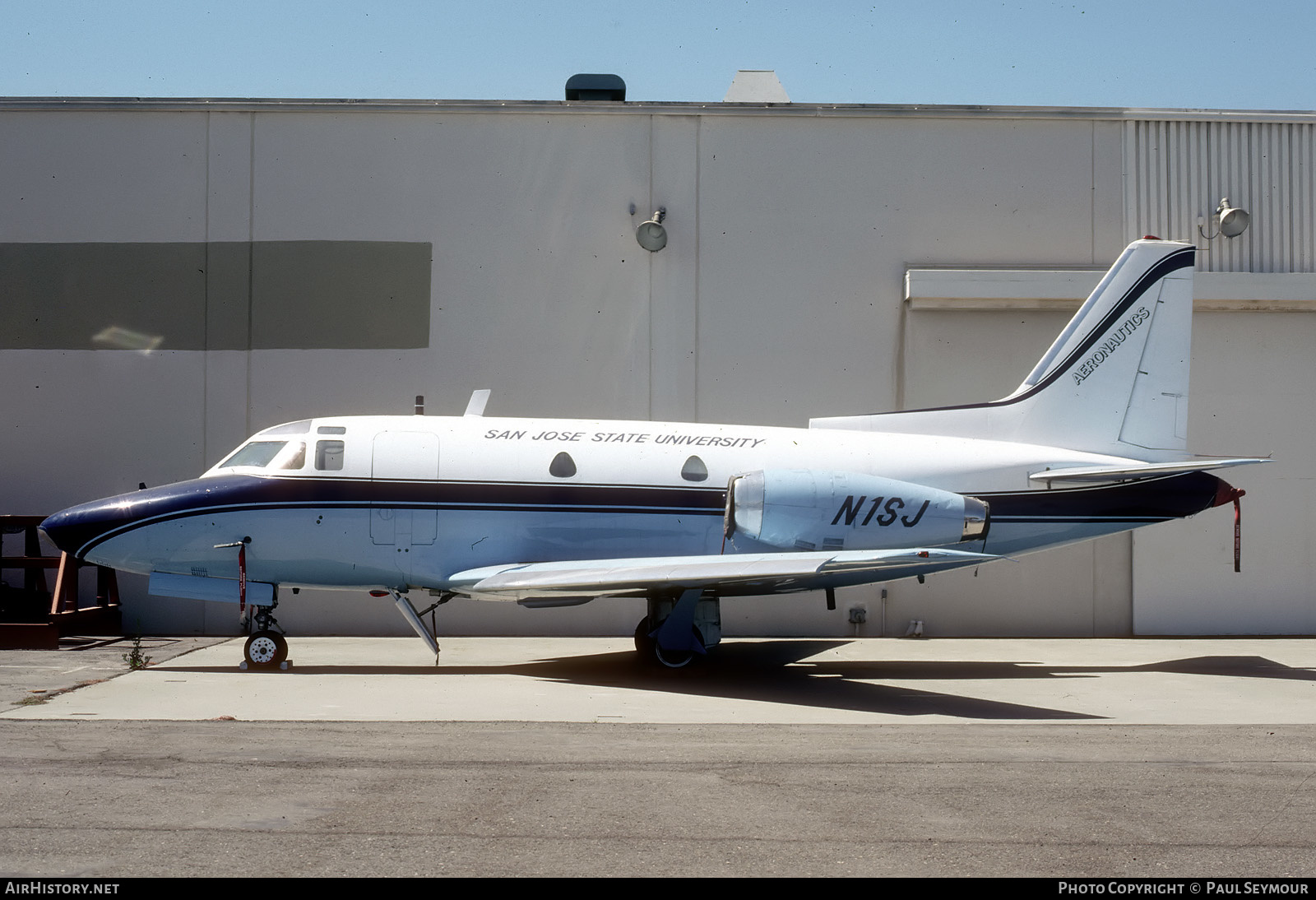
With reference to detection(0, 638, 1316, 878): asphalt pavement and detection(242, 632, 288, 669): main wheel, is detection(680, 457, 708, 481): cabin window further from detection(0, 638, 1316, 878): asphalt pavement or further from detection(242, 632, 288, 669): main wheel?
detection(242, 632, 288, 669): main wheel

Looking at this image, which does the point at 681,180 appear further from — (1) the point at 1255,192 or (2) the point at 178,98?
(1) the point at 1255,192

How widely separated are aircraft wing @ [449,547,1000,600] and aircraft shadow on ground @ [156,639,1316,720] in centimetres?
105

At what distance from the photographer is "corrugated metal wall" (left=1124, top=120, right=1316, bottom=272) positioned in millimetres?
19266

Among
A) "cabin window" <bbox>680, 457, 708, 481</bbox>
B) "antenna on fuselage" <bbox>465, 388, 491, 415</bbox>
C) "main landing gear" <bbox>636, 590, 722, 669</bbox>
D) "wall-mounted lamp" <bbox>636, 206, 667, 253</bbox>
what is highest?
"wall-mounted lamp" <bbox>636, 206, 667, 253</bbox>

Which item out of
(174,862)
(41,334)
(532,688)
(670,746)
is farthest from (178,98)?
(174,862)

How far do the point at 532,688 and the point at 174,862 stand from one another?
279 inches

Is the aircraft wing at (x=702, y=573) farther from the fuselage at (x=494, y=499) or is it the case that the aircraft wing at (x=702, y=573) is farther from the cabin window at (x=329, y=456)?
the cabin window at (x=329, y=456)

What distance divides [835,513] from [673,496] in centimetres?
219

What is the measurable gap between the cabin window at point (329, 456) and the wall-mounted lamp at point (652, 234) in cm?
661

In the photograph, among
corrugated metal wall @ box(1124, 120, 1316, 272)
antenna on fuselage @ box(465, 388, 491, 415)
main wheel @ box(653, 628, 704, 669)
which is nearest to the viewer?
main wheel @ box(653, 628, 704, 669)

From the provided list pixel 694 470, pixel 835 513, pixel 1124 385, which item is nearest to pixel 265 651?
pixel 694 470

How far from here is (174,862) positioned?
227 inches

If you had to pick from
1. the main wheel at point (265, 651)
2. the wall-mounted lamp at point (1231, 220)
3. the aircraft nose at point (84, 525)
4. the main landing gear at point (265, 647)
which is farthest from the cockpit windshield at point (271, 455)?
the wall-mounted lamp at point (1231, 220)

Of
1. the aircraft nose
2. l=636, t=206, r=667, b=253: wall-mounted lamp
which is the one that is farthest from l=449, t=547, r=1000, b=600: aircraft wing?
l=636, t=206, r=667, b=253: wall-mounted lamp
